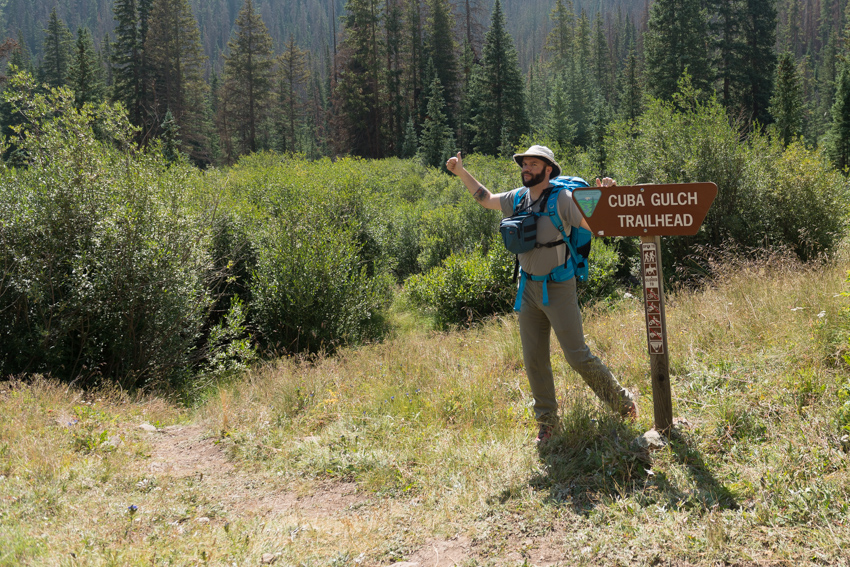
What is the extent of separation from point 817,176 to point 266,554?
12.7 m

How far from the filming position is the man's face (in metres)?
3.87

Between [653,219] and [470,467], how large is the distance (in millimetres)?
2170

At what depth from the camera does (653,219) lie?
11.5ft

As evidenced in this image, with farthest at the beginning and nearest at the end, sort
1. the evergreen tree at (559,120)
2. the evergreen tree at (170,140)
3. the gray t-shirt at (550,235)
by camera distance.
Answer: the evergreen tree at (559,120) → the evergreen tree at (170,140) → the gray t-shirt at (550,235)

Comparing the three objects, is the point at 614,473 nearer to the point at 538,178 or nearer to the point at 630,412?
the point at 630,412

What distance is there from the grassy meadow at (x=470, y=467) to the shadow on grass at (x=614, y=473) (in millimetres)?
15

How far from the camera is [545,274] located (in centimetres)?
381

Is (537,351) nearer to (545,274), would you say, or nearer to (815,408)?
(545,274)

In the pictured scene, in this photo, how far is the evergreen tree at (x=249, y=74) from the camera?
160 ft

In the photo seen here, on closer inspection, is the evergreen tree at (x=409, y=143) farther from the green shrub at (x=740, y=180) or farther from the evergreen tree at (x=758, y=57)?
→ the green shrub at (x=740, y=180)

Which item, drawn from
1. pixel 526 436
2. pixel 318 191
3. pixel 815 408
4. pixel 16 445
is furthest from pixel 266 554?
pixel 318 191

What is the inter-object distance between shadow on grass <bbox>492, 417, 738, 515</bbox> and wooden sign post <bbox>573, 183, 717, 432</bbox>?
37 cm

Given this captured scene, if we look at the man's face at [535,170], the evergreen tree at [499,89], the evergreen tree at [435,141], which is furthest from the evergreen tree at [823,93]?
the man's face at [535,170]

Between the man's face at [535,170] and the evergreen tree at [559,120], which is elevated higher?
the evergreen tree at [559,120]
